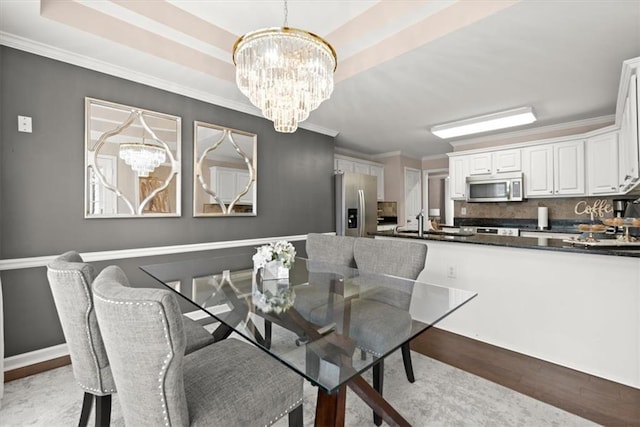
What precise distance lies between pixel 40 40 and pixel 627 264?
4464 mm

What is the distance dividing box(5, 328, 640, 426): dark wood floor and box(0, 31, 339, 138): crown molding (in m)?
2.38

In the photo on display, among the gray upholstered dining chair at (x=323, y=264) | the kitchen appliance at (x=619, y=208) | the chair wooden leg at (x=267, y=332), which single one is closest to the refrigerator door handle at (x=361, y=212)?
the gray upholstered dining chair at (x=323, y=264)

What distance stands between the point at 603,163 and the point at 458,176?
1.87 m

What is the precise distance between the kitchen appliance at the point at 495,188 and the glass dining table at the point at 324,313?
363cm

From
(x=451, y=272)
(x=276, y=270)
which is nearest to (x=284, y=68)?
(x=276, y=270)

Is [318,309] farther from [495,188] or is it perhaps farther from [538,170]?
[538,170]

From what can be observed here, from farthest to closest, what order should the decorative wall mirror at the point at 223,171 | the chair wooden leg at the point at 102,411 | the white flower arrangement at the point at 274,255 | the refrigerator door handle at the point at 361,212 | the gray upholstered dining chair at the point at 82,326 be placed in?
the refrigerator door handle at the point at 361,212, the decorative wall mirror at the point at 223,171, the white flower arrangement at the point at 274,255, the chair wooden leg at the point at 102,411, the gray upholstered dining chair at the point at 82,326

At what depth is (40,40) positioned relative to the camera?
2.15 m

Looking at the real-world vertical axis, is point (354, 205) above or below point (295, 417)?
above

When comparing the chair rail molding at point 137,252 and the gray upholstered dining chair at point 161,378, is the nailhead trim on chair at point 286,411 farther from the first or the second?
the chair rail molding at point 137,252

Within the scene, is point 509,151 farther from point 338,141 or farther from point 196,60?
point 196,60

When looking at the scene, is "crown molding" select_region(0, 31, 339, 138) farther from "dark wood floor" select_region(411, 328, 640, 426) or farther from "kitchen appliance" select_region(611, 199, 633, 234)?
"kitchen appliance" select_region(611, 199, 633, 234)

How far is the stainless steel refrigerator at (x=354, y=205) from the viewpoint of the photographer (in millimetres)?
4578

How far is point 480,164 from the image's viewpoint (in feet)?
16.2
